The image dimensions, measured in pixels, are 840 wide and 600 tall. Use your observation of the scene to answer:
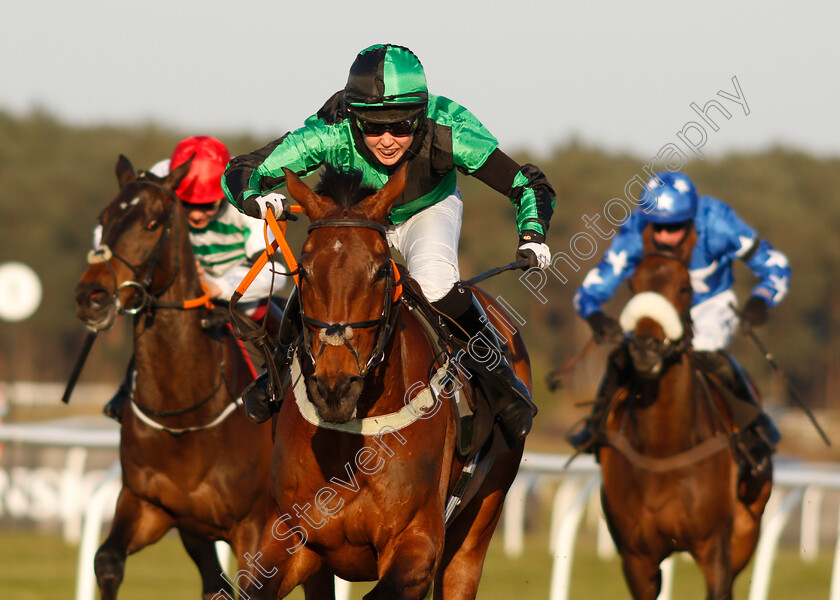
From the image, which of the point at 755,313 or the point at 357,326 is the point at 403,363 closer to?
the point at 357,326

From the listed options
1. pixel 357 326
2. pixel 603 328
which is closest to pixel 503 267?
pixel 357 326

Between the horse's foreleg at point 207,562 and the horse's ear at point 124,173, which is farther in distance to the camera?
the horse's foreleg at point 207,562

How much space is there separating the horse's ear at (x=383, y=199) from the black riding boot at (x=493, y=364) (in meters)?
0.69

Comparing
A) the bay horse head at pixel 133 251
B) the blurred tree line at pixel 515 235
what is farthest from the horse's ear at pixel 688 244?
the blurred tree line at pixel 515 235

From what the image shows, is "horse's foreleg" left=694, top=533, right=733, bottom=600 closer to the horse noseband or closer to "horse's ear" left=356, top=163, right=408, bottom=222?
"horse's ear" left=356, top=163, right=408, bottom=222

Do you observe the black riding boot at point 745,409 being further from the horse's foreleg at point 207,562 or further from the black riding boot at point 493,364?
the horse's foreleg at point 207,562

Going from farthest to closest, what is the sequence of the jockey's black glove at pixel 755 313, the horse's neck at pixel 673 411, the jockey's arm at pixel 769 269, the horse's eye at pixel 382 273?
Answer: the jockey's arm at pixel 769 269
the jockey's black glove at pixel 755 313
the horse's neck at pixel 673 411
the horse's eye at pixel 382 273

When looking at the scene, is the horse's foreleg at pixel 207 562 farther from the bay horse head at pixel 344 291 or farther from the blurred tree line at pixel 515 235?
the blurred tree line at pixel 515 235

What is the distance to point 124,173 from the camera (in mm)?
5676

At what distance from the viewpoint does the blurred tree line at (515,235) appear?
4512 cm

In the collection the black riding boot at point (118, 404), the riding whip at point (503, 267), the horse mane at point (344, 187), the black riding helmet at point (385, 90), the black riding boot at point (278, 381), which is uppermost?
the black riding helmet at point (385, 90)

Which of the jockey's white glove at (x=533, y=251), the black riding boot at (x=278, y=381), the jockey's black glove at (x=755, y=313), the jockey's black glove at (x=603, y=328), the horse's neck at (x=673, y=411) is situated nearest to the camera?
the black riding boot at (x=278, y=381)

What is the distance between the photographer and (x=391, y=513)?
3.86m

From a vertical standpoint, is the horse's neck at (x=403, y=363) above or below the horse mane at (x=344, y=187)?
below
